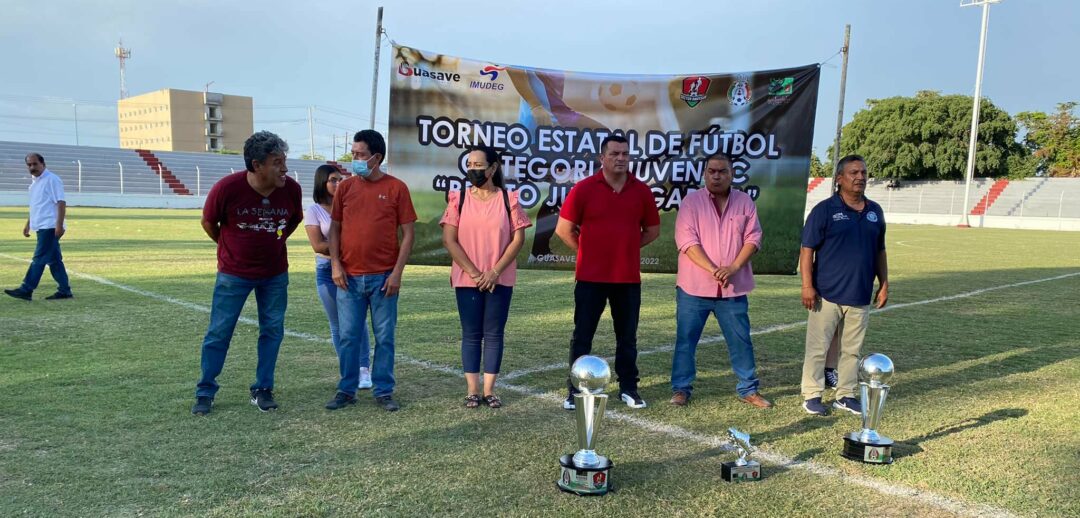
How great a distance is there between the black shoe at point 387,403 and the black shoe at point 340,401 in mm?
178

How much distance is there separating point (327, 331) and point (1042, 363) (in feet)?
22.1

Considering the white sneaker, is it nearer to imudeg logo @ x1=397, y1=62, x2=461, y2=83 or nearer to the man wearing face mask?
the man wearing face mask

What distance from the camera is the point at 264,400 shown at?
4629 millimetres

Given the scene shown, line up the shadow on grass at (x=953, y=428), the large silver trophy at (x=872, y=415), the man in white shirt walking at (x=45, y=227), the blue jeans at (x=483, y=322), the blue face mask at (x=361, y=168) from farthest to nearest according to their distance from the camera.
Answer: the man in white shirt walking at (x=45, y=227) < the blue jeans at (x=483, y=322) < the blue face mask at (x=361, y=168) < the shadow on grass at (x=953, y=428) < the large silver trophy at (x=872, y=415)

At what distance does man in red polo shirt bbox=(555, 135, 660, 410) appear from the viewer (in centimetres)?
A: 475

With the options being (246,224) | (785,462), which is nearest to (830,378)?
(785,462)

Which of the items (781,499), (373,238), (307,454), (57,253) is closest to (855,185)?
(781,499)

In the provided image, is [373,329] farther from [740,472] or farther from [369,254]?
[740,472]

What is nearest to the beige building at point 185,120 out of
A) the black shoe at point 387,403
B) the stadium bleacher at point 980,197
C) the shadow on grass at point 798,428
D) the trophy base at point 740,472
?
the stadium bleacher at point 980,197

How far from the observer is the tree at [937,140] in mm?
52406

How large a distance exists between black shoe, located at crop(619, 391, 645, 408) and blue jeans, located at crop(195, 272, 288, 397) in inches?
94.2

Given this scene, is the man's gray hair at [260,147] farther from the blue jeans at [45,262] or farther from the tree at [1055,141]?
the tree at [1055,141]

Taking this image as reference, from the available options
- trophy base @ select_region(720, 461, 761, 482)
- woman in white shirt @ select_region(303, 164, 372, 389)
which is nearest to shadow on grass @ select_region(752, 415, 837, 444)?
trophy base @ select_region(720, 461, 761, 482)

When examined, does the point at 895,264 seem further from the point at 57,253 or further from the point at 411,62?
the point at 57,253
